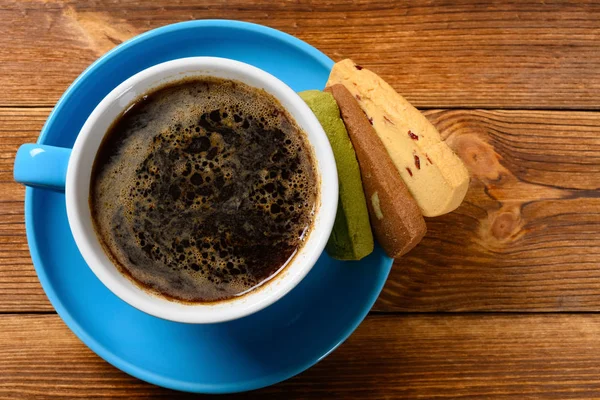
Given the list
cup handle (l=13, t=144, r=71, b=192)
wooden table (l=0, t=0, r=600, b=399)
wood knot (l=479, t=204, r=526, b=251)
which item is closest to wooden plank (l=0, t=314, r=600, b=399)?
wooden table (l=0, t=0, r=600, b=399)

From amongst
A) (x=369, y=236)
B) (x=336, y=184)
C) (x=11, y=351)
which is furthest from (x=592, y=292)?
(x=11, y=351)

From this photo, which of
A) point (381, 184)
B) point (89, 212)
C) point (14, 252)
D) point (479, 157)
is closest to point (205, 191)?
point (89, 212)

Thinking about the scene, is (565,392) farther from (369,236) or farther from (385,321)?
(369,236)

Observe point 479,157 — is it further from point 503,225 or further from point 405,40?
point 405,40

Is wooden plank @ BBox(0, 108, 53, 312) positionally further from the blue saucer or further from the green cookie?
the green cookie

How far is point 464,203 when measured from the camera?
1.14 meters

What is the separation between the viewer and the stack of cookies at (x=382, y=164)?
0.88m

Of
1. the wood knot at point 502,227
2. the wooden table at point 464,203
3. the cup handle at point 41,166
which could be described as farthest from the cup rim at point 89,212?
the wood knot at point 502,227

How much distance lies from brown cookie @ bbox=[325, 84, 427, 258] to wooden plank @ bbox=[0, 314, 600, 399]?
30 centimetres

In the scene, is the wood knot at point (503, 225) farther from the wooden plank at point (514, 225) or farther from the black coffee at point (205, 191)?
the black coffee at point (205, 191)

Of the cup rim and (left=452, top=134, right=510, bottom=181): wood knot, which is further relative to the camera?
(left=452, top=134, right=510, bottom=181): wood knot

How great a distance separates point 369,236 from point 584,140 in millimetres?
594

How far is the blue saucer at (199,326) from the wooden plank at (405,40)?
0.18 m

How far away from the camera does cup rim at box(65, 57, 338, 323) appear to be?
30.4 inches
